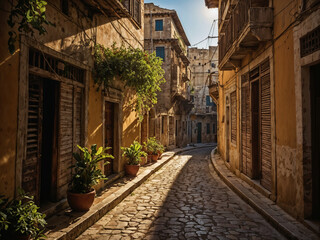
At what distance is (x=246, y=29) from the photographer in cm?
662

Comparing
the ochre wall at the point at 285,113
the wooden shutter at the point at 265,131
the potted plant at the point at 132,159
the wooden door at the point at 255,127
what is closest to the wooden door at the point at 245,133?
the wooden door at the point at 255,127

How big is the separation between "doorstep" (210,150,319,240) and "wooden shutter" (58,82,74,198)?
448 centimetres

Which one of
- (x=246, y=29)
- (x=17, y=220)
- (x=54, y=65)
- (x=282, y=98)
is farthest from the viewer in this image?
(x=246, y=29)

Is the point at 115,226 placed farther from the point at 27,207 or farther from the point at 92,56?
the point at 92,56

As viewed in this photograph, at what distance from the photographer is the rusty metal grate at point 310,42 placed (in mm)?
4367

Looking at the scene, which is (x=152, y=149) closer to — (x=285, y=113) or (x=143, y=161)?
(x=143, y=161)

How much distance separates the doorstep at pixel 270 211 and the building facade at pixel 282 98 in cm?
16

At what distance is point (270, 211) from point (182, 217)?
1918 millimetres

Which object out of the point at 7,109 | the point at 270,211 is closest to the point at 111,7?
the point at 7,109

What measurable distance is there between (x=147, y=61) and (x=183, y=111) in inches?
726

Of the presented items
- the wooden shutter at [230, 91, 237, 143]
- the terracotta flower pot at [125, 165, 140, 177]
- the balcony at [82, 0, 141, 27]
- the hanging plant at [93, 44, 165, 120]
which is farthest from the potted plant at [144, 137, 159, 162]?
the balcony at [82, 0, 141, 27]

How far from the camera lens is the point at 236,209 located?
6.06 metres

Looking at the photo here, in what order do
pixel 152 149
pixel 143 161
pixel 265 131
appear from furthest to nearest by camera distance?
pixel 152 149 → pixel 143 161 → pixel 265 131

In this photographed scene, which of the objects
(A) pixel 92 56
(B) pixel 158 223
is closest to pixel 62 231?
(B) pixel 158 223
